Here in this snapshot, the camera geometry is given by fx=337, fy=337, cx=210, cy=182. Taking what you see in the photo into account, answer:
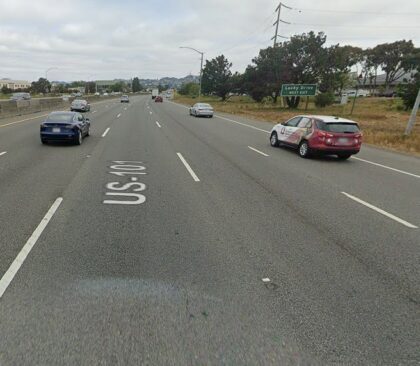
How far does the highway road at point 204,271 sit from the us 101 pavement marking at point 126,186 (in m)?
0.06

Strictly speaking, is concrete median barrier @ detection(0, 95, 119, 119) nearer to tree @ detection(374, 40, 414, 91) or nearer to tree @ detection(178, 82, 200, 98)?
tree @ detection(178, 82, 200, 98)

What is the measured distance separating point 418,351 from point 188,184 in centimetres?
570

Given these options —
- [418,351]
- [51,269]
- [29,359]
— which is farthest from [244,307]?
[51,269]

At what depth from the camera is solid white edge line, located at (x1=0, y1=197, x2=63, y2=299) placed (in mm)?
3588

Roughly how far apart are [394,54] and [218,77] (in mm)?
53212

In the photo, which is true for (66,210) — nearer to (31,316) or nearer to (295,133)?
(31,316)

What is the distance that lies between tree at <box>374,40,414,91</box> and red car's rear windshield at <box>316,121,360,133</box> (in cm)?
10233

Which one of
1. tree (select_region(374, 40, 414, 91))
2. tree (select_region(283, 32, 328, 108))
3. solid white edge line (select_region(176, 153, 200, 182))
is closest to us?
solid white edge line (select_region(176, 153, 200, 182))

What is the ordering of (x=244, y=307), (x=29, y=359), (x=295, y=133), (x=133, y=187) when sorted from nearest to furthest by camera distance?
1. (x=29, y=359)
2. (x=244, y=307)
3. (x=133, y=187)
4. (x=295, y=133)

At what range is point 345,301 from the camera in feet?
11.5

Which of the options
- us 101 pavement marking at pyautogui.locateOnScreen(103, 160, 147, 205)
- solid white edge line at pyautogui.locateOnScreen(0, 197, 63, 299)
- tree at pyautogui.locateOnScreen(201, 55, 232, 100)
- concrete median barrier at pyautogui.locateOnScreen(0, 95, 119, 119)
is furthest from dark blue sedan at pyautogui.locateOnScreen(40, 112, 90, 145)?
tree at pyautogui.locateOnScreen(201, 55, 232, 100)

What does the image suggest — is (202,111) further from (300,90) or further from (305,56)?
(305,56)

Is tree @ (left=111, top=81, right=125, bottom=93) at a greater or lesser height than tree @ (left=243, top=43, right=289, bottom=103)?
lesser

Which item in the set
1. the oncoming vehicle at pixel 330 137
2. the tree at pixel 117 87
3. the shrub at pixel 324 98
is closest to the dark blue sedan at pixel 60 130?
the oncoming vehicle at pixel 330 137
